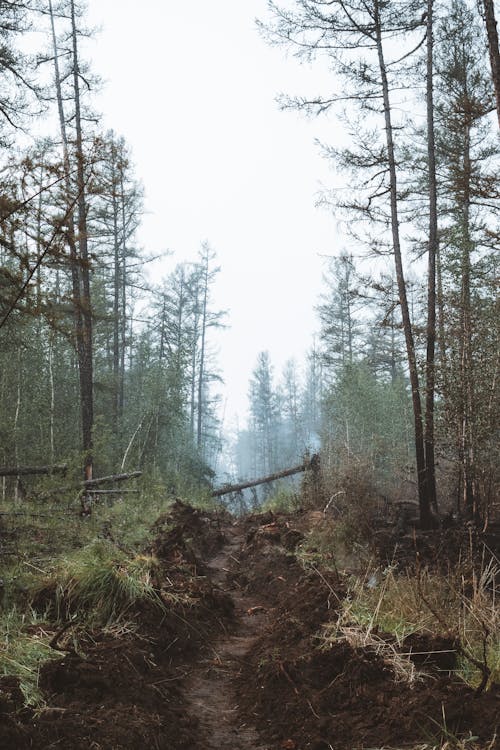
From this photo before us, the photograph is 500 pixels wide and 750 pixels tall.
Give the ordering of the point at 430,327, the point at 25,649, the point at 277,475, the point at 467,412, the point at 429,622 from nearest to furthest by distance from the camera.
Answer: the point at 25,649
the point at 429,622
the point at 467,412
the point at 430,327
the point at 277,475

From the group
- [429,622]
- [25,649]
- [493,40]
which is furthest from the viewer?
[493,40]

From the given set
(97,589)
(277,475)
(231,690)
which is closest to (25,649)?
(97,589)

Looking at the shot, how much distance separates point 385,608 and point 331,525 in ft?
16.1

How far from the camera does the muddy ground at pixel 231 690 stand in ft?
8.45

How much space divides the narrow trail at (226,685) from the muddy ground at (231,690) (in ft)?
0.04

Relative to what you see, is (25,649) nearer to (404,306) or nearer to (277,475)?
(404,306)

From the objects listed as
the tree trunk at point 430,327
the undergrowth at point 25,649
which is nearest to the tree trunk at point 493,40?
the tree trunk at point 430,327

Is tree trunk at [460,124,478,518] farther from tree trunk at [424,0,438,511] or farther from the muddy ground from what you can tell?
the muddy ground

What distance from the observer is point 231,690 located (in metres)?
4.05

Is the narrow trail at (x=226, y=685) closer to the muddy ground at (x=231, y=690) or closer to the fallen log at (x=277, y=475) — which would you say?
the muddy ground at (x=231, y=690)

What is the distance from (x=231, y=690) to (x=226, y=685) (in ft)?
0.32

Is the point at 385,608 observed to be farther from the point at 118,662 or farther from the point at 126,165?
the point at 126,165

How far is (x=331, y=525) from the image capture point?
30.2 feet

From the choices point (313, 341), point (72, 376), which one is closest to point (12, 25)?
point (72, 376)
